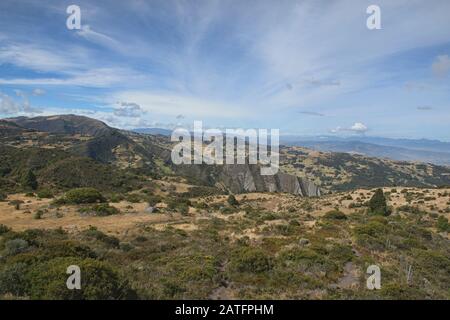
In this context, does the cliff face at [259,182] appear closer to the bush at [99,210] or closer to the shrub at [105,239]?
the bush at [99,210]

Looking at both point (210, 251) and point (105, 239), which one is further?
point (105, 239)

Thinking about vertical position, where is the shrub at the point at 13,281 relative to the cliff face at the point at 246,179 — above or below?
above

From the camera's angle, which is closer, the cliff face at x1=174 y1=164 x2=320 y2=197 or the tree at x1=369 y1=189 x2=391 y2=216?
the tree at x1=369 y1=189 x2=391 y2=216

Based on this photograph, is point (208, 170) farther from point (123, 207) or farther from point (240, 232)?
point (240, 232)

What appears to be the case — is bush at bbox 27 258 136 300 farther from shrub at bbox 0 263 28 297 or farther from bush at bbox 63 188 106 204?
bush at bbox 63 188 106 204

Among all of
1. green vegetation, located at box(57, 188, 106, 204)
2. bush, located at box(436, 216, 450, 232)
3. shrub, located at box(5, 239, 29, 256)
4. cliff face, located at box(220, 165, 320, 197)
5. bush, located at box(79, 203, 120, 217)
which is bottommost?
cliff face, located at box(220, 165, 320, 197)

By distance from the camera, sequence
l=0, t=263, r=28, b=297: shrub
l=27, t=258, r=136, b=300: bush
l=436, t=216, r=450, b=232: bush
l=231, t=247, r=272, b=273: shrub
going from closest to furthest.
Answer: l=27, t=258, r=136, b=300: bush, l=0, t=263, r=28, b=297: shrub, l=231, t=247, r=272, b=273: shrub, l=436, t=216, r=450, b=232: bush

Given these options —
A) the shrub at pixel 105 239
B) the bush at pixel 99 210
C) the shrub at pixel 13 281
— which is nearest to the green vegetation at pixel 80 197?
the bush at pixel 99 210

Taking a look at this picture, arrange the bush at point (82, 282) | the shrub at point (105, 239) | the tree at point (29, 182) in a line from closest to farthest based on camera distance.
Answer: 1. the bush at point (82, 282)
2. the shrub at point (105, 239)
3. the tree at point (29, 182)

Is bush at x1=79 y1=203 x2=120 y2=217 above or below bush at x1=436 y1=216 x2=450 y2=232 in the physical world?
above

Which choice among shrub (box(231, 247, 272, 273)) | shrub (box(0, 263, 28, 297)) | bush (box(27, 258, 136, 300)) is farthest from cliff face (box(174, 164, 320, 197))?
shrub (box(0, 263, 28, 297))

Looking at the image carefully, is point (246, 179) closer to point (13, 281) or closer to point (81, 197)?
point (81, 197)

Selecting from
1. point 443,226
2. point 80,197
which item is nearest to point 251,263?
point 443,226
